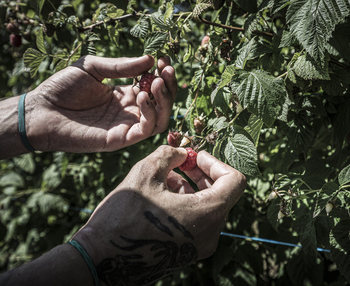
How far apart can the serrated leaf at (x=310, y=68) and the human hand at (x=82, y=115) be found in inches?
25.2

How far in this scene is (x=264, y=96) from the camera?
3.20 ft

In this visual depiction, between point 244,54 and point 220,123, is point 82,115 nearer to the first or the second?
point 220,123

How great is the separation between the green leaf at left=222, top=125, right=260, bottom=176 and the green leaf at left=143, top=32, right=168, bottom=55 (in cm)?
48

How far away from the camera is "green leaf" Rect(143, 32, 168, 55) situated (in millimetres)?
1210

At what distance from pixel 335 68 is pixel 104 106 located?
1.14 metres

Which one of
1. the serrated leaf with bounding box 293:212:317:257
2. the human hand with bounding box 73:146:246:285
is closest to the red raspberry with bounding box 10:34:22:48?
the human hand with bounding box 73:146:246:285

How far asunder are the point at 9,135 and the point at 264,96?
4.24 feet

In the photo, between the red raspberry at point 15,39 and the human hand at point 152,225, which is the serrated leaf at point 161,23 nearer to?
the human hand at point 152,225

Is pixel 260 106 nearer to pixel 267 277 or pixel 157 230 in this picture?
pixel 157 230

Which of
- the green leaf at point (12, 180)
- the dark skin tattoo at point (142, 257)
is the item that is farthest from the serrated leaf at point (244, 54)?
the green leaf at point (12, 180)

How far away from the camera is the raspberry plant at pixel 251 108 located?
1001mm

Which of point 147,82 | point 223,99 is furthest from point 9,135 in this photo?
point 223,99

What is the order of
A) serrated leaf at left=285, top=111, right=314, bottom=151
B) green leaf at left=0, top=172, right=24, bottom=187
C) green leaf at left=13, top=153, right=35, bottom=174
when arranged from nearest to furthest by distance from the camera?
serrated leaf at left=285, top=111, right=314, bottom=151, green leaf at left=13, top=153, right=35, bottom=174, green leaf at left=0, top=172, right=24, bottom=187

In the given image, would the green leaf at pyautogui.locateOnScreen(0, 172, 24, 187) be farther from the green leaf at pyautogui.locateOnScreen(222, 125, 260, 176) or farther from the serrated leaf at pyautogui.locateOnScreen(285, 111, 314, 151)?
the serrated leaf at pyautogui.locateOnScreen(285, 111, 314, 151)
